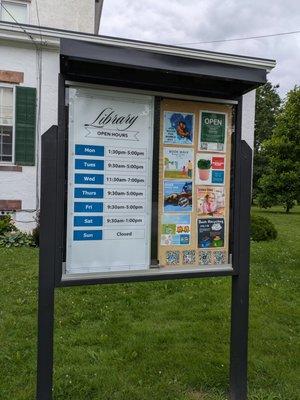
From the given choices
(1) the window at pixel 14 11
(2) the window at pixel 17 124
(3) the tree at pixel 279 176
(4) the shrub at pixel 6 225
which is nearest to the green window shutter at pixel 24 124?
(2) the window at pixel 17 124

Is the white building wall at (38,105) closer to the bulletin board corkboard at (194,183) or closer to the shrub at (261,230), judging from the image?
the shrub at (261,230)

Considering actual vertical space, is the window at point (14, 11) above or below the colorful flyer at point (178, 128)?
above

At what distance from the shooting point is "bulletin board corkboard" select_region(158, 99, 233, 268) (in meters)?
3.38

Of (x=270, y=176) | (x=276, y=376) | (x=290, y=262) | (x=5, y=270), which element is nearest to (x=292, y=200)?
(x=270, y=176)

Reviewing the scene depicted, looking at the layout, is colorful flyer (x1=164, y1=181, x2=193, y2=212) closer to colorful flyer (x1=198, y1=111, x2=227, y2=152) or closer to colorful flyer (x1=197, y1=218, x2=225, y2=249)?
colorful flyer (x1=197, y1=218, x2=225, y2=249)

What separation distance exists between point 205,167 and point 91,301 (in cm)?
300

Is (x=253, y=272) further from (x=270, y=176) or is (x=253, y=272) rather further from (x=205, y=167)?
(x=270, y=176)

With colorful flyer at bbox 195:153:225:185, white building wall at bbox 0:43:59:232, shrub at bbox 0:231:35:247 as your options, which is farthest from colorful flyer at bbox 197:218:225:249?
white building wall at bbox 0:43:59:232

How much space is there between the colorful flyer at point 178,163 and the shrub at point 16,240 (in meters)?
7.23

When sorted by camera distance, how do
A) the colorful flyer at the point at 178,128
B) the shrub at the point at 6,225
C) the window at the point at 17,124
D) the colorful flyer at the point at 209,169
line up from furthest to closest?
the window at the point at 17,124 → the shrub at the point at 6,225 → the colorful flyer at the point at 209,169 → the colorful flyer at the point at 178,128

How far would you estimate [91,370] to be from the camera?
398cm

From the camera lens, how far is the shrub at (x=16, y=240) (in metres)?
9.96

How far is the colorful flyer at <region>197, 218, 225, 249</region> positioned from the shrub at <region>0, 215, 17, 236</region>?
7791mm

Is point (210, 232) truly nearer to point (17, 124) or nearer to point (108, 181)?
point (108, 181)
